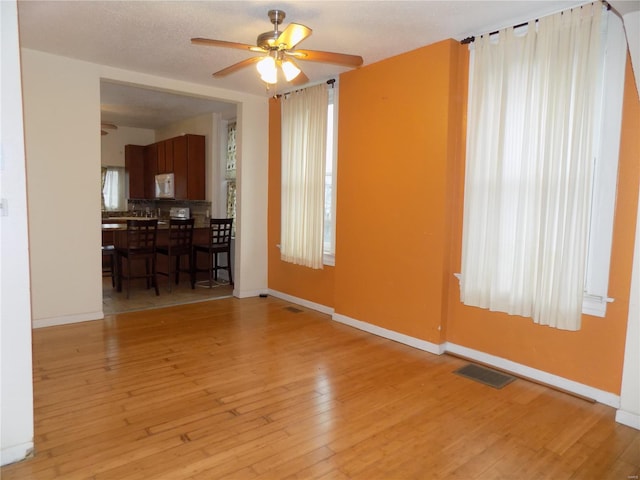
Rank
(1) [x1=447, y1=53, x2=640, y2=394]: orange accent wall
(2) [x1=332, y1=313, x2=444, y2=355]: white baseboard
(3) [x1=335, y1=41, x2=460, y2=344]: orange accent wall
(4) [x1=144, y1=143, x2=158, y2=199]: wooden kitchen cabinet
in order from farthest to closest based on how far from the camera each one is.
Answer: (4) [x1=144, y1=143, x2=158, y2=199]: wooden kitchen cabinet → (2) [x1=332, y1=313, x2=444, y2=355]: white baseboard → (3) [x1=335, y1=41, x2=460, y2=344]: orange accent wall → (1) [x1=447, y1=53, x2=640, y2=394]: orange accent wall

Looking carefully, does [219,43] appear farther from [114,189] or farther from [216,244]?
[114,189]

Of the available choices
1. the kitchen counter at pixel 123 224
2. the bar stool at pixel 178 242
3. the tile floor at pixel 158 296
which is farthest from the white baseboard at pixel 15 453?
the kitchen counter at pixel 123 224

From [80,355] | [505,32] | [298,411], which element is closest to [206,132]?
[80,355]

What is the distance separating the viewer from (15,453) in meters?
2.08

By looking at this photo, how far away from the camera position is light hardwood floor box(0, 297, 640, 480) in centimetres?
210

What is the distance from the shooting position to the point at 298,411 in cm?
265

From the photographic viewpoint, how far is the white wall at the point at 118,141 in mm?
8477

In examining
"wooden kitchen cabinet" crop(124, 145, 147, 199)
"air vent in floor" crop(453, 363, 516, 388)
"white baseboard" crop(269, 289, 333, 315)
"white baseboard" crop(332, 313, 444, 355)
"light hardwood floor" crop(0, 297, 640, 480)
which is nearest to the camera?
"light hardwood floor" crop(0, 297, 640, 480)

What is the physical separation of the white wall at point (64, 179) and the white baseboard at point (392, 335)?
2.73m

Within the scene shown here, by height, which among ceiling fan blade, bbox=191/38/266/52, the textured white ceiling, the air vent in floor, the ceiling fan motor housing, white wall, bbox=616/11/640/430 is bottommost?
the air vent in floor

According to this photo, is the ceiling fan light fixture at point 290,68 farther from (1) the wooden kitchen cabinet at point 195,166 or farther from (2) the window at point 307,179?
(1) the wooden kitchen cabinet at point 195,166

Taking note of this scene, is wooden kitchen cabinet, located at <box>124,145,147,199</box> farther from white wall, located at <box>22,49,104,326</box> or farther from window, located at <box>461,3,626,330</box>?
window, located at <box>461,3,626,330</box>

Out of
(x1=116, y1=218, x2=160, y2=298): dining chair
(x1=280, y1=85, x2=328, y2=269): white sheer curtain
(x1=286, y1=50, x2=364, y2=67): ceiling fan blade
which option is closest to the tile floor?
(x1=116, y1=218, x2=160, y2=298): dining chair

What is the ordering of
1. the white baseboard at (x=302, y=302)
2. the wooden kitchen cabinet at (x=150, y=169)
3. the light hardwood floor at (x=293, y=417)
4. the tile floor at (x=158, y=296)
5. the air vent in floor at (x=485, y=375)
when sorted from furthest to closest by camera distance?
the wooden kitchen cabinet at (x=150, y=169) → the tile floor at (x=158, y=296) → the white baseboard at (x=302, y=302) → the air vent in floor at (x=485, y=375) → the light hardwood floor at (x=293, y=417)
